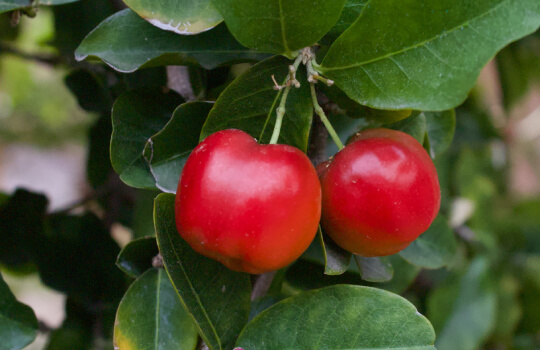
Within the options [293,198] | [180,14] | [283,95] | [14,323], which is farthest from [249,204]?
[14,323]

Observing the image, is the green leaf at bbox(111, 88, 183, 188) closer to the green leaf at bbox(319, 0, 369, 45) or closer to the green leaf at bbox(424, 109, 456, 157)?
the green leaf at bbox(319, 0, 369, 45)

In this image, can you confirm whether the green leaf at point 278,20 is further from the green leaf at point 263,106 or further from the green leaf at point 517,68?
the green leaf at point 517,68

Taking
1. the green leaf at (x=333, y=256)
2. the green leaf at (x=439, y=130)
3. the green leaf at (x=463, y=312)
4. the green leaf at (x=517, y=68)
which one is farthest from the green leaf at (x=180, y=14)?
the green leaf at (x=517, y=68)

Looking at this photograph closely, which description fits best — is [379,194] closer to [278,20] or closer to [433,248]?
[278,20]

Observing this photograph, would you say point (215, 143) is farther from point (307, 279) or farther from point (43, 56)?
point (43, 56)

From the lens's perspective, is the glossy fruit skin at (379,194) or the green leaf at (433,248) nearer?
the glossy fruit skin at (379,194)

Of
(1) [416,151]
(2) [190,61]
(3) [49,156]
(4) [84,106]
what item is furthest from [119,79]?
(3) [49,156]

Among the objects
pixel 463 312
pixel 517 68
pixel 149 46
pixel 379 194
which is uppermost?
pixel 149 46
